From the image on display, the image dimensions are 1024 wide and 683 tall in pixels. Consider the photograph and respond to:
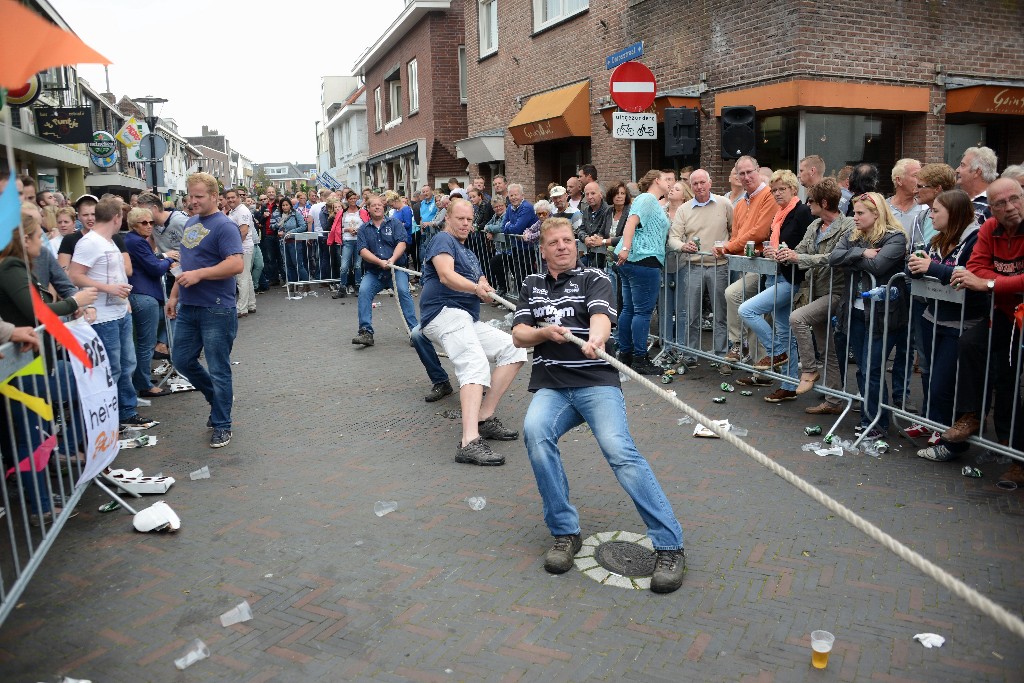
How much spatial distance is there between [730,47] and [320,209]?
390 inches

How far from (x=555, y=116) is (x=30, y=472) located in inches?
514

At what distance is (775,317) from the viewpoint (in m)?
7.10

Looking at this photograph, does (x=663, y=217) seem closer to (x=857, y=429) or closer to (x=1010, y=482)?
(x=857, y=429)

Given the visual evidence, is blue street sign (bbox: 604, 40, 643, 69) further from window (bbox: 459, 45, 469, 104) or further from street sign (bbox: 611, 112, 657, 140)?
window (bbox: 459, 45, 469, 104)

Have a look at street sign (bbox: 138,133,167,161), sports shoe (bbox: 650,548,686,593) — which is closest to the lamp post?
street sign (bbox: 138,133,167,161)

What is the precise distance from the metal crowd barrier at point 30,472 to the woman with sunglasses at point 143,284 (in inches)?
90.0

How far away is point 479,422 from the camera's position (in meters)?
6.57

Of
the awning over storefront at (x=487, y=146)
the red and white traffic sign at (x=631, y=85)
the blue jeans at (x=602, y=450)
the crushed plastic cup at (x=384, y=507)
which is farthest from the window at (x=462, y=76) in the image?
the blue jeans at (x=602, y=450)

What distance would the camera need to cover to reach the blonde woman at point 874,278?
593 centimetres

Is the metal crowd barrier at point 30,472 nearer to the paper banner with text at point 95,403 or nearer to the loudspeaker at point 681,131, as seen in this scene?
the paper banner with text at point 95,403

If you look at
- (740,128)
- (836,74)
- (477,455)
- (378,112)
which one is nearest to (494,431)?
(477,455)

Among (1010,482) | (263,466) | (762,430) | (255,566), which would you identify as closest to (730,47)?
(762,430)

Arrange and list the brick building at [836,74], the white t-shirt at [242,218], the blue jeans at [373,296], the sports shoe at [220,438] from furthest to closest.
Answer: the white t-shirt at [242,218]
the brick building at [836,74]
the blue jeans at [373,296]
the sports shoe at [220,438]

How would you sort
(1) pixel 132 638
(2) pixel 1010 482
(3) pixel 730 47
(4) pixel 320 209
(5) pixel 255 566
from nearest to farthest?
(1) pixel 132 638
(5) pixel 255 566
(2) pixel 1010 482
(3) pixel 730 47
(4) pixel 320 209
